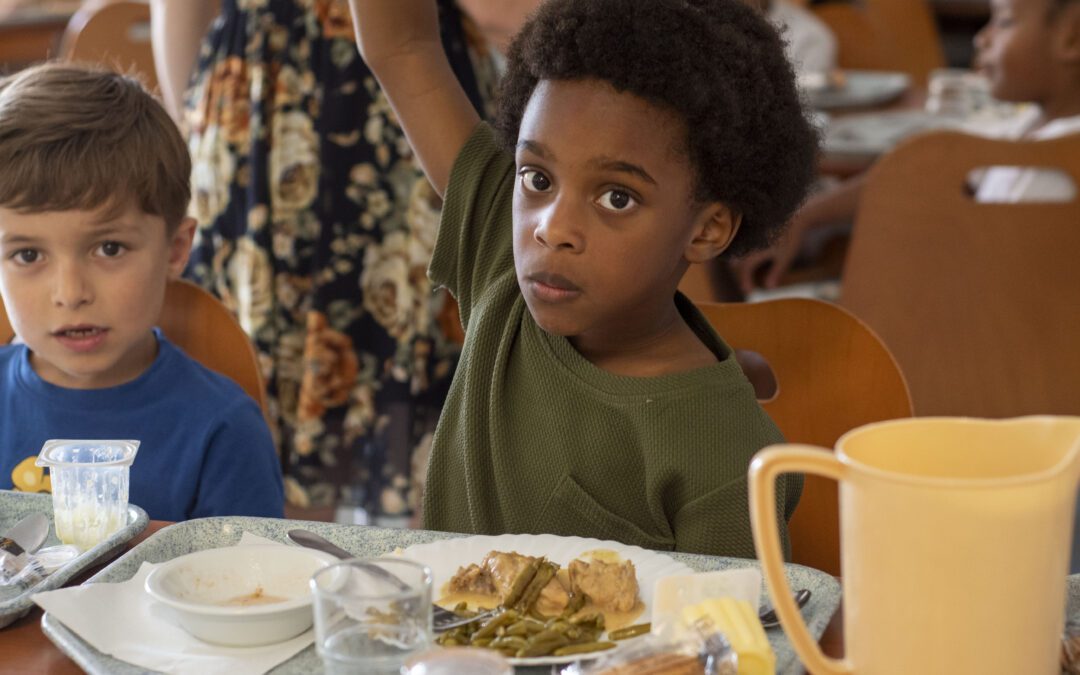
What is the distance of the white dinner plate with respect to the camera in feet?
3.13

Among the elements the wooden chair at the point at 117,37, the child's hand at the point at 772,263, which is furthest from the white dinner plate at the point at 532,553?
the wooden chair at the point at 117,37

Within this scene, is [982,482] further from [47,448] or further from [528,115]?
[47,448]

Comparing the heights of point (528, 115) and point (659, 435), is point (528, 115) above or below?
above

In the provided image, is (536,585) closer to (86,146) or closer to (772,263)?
(86,146)

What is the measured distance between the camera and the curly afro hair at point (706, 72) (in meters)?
1.13

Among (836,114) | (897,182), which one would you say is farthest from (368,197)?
(836,114)

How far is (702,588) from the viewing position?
2.84ft

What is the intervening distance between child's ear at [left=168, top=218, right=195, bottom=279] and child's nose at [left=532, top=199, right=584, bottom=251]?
637mm

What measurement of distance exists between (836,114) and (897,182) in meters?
1.50

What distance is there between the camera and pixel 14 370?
1.57 meters

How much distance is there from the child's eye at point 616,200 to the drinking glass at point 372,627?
17.8 inches

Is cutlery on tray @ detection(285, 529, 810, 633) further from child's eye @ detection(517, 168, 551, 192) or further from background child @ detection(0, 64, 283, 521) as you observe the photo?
background child @ detection(0, 64, 283, 521)

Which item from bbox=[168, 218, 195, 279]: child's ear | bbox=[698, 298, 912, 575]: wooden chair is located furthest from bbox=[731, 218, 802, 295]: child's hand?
bbox=[168, 218, 195, 279]: child's ear

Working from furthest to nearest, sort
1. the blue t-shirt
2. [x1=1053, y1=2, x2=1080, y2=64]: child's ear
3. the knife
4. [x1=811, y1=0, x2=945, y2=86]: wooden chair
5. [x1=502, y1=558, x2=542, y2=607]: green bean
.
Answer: [x1=811, y1=0, x2=945, y2=86]: wooden chair → [x1=1053, y1=2, x2=1080, y2=64]: child's ear → the blue t-shirt → the knife → [x1=502, y1=558, x2=542, y2=607]: green bean
